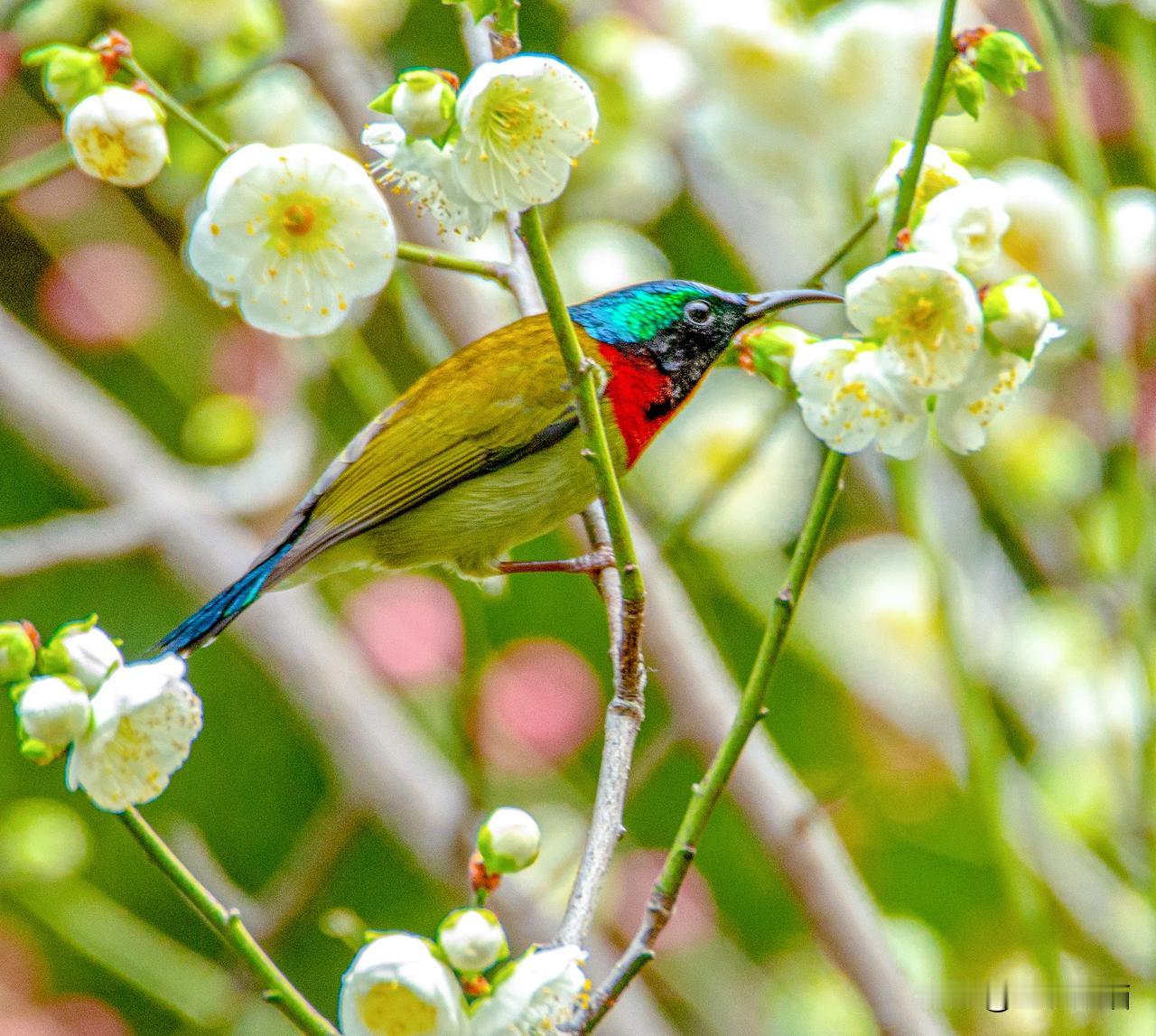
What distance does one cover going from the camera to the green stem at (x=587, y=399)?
126 centimetres

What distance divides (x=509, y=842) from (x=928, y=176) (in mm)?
799

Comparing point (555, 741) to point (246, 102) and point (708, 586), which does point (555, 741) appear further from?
point (246, 102)

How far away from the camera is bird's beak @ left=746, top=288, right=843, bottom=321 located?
2.02 m

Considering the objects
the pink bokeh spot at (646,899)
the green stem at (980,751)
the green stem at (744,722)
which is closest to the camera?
the green stem at (744,722)

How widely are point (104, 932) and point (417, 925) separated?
109cm

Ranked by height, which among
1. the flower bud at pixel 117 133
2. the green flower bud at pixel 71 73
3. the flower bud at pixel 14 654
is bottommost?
the flower bud at pixel 14 654

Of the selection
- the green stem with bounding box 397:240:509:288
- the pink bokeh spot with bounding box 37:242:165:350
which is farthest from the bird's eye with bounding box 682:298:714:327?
the pink bokeh spot with bounding box 37:242:165:350

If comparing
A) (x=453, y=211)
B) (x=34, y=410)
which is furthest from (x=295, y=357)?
(x=453, y=211)

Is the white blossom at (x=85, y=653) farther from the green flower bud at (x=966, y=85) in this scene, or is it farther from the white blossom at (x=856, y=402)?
the green flower bud at (x=966, y=85)

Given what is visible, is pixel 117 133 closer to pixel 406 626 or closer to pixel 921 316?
pixel 921 316

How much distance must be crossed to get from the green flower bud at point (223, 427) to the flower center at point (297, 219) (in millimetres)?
1547

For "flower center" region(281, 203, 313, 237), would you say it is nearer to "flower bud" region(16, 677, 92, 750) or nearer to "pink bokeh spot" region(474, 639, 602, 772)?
"flower bud" region(16, 677, 92, 750)

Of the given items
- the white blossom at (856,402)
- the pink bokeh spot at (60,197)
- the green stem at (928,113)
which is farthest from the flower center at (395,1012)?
the pink bokeh spot at (60,197)

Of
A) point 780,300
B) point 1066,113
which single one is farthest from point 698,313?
point 1066,113
